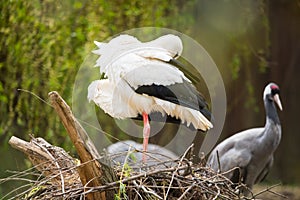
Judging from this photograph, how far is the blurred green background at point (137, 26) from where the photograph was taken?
3910 millimetres

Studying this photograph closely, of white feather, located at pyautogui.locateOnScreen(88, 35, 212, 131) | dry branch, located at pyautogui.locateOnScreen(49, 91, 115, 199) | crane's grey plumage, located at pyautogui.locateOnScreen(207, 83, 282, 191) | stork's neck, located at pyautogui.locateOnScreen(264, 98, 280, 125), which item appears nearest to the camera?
dry branch, located at pyautogui.locateOnScreen(49, 91, 115, 199)

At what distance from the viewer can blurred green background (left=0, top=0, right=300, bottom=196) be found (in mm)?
3910

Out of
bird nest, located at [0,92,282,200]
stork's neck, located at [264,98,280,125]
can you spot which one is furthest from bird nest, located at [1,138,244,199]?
stork's neck, located at [264,98,280,125]

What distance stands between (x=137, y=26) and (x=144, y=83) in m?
2.44

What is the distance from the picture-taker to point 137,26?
4.34m

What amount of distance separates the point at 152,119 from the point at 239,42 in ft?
A: 10.4

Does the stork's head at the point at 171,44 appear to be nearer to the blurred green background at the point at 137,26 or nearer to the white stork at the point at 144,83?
the white stork at the point at 144,83

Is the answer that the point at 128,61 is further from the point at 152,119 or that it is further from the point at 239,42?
the point at 239,42

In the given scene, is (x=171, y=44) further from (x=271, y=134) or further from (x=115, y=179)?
(x=271, y=134)

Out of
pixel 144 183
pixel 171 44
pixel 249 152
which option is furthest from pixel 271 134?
pixel 144 183

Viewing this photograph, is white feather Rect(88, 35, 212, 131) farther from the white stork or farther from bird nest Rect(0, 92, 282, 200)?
bird nest Rect(0, 92, 282, 200)

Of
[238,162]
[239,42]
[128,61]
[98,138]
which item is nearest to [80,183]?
[128,61]

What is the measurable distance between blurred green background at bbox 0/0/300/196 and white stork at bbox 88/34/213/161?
1.09 metres

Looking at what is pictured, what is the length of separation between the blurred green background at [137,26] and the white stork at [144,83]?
1091mm
